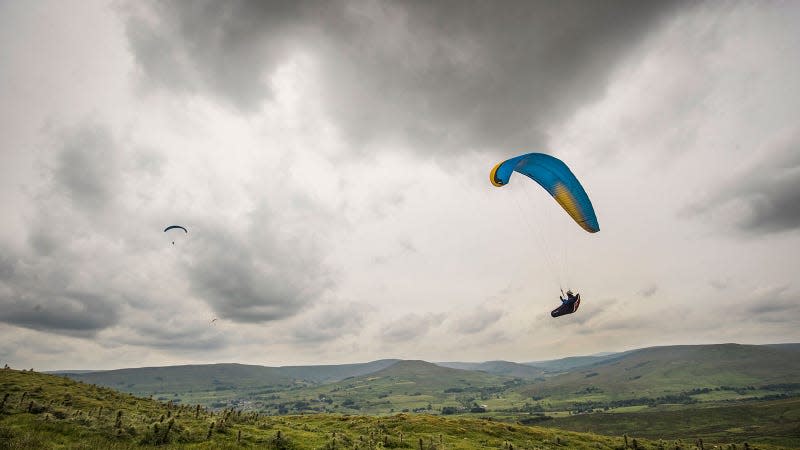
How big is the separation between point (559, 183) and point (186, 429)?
1335 inches

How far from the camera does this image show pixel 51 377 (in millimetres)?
44188

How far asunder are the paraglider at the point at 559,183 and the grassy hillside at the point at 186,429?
49.5ft

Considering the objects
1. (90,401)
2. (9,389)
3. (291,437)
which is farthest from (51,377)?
(291,437)

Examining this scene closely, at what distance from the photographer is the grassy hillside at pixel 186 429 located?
69.8 feet

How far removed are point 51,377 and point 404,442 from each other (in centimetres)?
4293

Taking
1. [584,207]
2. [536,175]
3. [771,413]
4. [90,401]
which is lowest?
[771,413]

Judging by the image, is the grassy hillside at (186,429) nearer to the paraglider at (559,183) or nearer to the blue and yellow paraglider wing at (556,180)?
the paraglider at (559,183)

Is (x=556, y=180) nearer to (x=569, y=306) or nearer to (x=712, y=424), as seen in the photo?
(x=569, y=306)

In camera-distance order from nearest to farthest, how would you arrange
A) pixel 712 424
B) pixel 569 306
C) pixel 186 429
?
pixel 186 429 → pixel 569 306 → pixel 712 424

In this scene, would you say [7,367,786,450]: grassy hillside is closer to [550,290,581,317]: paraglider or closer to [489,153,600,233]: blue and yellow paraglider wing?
[550,290,581,317]: paraglider

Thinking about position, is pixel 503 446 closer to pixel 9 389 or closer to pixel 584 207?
pixel 584 207

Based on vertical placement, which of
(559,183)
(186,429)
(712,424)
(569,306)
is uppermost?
(559,183)

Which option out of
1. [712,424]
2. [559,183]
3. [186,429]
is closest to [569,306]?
[559,183]

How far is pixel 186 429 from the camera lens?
78.7 feet
